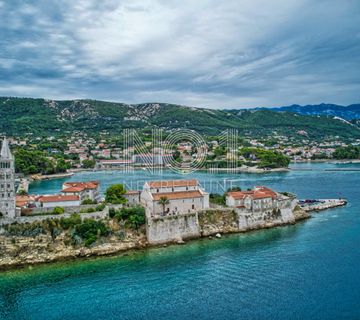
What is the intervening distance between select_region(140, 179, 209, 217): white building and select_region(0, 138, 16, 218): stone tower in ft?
32.1

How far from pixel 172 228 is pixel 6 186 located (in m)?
12.1

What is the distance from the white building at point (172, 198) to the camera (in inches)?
1271

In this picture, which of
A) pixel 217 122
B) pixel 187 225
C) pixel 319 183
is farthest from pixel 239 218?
pixel 217 122

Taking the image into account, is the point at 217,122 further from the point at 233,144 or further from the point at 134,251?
the point at 134,251

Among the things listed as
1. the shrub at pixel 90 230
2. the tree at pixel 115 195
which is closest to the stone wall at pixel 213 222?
the shrub at pixel 90 230

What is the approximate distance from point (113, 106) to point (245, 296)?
16299cm

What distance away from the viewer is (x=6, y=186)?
27750 mm

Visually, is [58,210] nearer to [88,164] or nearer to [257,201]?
[257,201]

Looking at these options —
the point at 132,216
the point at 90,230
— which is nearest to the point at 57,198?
the point at 90,230

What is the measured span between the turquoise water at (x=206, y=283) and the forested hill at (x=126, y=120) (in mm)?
109261

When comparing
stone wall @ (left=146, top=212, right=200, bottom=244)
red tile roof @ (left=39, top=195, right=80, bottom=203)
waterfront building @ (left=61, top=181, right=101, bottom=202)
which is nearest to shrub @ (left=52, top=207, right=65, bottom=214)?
red tile roof @ (left=39, top=195, right=80, bottom=203)

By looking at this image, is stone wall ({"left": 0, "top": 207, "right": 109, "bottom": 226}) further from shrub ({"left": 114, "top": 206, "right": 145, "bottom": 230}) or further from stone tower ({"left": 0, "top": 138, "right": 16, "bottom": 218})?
shrub ({"left": 114, "top": 206, "right": 145, "bottom": 230})

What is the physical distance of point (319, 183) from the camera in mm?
61812

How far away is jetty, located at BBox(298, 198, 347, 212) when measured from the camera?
41.5 meters
